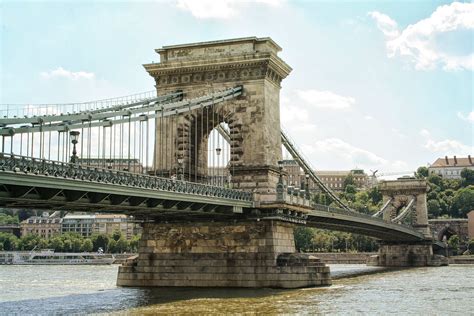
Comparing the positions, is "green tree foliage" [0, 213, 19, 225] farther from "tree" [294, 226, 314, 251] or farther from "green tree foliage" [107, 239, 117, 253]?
"tree" [294, 226, 314, 251]

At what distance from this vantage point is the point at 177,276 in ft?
140

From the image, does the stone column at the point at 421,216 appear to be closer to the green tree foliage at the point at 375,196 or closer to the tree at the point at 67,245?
the green tree foliage at the point at 375,196

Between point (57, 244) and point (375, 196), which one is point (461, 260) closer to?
point (375, 196)

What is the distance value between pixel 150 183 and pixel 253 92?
48.9 feet

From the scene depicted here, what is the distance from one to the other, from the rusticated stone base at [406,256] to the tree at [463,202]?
212 feet

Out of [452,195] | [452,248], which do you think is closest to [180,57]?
[452,248]

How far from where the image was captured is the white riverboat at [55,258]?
127 m

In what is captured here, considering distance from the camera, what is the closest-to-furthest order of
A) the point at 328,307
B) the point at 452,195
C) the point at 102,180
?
the point at 102,180 < the point at 328,307 < the point at 452,195

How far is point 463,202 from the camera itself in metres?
157

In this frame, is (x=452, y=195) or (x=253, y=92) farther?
(x=452, y=195)

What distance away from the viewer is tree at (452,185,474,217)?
156 meters

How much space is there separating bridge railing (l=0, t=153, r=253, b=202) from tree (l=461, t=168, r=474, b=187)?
15174 cm

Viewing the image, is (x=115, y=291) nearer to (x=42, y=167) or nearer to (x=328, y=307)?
(x=328, y=307)

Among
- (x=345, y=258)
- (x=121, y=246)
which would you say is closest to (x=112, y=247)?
(x=121, y=246)
